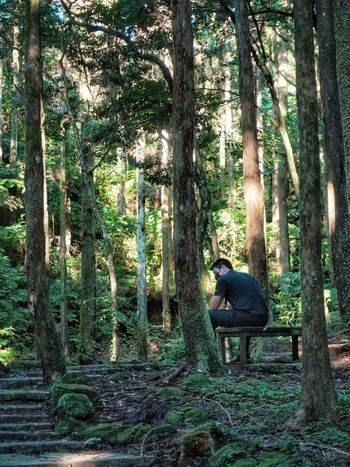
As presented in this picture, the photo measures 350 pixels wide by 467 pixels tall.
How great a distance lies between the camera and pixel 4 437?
23.6ft

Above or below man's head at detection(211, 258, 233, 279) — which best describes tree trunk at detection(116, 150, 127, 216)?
above

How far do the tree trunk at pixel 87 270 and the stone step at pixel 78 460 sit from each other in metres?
9.39

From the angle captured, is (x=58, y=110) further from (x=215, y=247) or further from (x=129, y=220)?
(x=129, y=220)

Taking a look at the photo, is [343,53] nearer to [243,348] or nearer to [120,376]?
[243,348]

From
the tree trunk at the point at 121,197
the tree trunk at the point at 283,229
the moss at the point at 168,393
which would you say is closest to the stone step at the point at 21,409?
the moss at the point at 168,393

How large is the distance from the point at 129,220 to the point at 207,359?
20423 millimetres

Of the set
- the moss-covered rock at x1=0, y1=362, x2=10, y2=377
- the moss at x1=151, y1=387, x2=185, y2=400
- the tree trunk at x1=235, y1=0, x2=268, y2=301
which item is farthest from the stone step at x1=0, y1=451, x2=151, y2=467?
the tree trunk at x1=235, y1=0, x2=268, y2=301

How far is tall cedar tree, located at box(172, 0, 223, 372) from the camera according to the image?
9.18 meters

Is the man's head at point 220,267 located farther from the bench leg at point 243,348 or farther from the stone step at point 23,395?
the stone step at point 23,395

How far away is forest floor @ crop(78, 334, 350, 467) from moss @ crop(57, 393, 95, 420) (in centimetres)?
17

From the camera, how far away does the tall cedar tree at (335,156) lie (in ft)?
42.9

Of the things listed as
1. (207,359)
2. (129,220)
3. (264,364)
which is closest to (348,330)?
(264,364)

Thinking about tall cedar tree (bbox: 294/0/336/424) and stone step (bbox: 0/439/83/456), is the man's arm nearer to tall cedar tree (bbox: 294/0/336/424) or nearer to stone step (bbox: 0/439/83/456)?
stone step (bbox: 0/439/83/456)

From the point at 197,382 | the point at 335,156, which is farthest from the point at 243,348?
the point at 335,156
